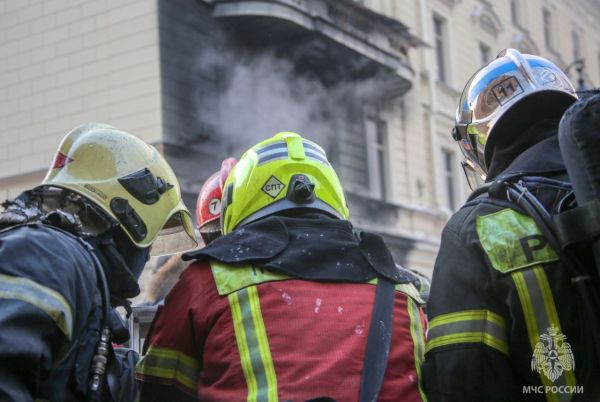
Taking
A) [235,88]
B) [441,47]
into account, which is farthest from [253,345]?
[441,47]

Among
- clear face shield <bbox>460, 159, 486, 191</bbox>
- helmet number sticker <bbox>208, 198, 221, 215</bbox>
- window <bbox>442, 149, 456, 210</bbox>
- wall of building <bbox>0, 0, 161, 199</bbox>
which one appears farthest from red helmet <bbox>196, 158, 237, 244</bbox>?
window <bbox>442, 149, 456, 210</bbox>

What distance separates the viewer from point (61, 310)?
203 cm

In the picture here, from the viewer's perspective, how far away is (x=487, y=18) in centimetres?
2092

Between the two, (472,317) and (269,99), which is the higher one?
(269,99)

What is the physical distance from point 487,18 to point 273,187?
63.1ft

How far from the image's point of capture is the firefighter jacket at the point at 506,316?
207 cm

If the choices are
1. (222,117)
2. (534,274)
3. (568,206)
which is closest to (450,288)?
(534,274)

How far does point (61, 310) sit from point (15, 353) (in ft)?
0.54


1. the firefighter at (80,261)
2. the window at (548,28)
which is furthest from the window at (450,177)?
the firefighter at (80,261)

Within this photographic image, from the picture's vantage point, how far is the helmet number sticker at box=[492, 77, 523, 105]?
256cm

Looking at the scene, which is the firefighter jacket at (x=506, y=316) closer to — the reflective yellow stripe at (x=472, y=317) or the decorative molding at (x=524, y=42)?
the reflective yellow stripe at (x=472, y=317)

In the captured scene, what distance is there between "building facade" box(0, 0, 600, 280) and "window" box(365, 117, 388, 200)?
0.03 meters

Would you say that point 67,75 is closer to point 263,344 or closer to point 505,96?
point 505,96

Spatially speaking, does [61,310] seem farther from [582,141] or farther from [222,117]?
[222,117]
